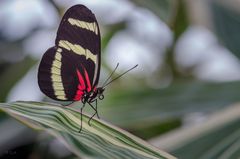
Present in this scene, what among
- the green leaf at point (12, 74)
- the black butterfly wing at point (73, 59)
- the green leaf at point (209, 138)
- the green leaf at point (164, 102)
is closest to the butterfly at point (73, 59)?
the black butterfly wing at point (73, 59)

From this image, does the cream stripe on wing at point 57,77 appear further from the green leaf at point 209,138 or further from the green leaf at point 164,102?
the green leaf at point 164,102

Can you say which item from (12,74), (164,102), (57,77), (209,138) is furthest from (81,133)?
(12,74)

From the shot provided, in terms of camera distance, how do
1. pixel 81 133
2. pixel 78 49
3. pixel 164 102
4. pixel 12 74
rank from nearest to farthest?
pixel 81 133
pixel 78 49
pixel 164 102
pixel 12 74

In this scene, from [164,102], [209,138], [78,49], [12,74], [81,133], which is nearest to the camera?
[81,133]

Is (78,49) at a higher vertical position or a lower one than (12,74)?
higher

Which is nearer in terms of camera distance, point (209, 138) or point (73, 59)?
point (73, 59)

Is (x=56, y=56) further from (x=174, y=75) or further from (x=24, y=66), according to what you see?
(x=174, y=75)

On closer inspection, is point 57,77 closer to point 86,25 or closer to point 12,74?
point 86,25
